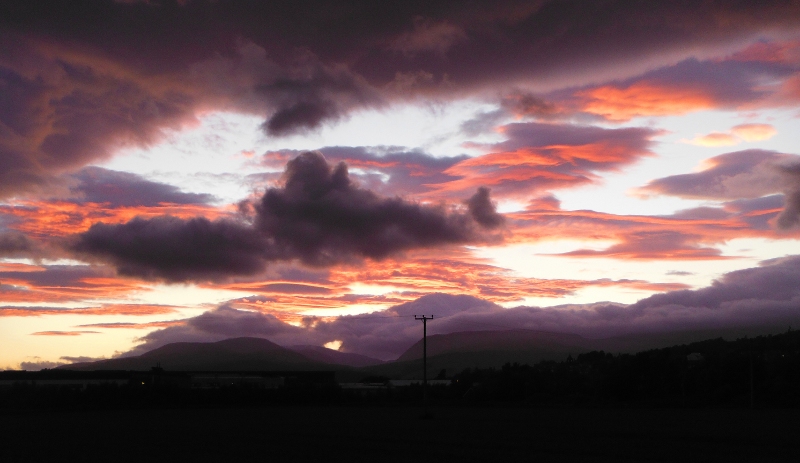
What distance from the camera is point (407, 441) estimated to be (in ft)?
154

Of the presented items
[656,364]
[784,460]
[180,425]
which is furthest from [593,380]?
[784,460]

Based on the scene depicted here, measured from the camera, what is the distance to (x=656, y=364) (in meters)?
145

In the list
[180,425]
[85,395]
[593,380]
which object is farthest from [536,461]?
[593,380]

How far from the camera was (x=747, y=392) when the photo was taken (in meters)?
123

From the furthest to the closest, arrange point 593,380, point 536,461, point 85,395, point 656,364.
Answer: point 593,380 → point 656,364 → point 85,395 → point 536,461

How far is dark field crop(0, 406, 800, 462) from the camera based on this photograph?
37812 mm

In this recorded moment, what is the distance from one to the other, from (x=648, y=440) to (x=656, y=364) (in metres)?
105

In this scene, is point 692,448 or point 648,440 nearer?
point 692,448

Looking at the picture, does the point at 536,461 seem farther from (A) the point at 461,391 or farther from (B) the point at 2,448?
(A) the point at 461,391

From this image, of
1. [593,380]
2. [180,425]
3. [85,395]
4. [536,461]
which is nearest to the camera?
[536,461]

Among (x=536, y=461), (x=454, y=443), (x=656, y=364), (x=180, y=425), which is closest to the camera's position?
(x=536, y=461)

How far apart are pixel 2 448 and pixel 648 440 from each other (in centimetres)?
3929

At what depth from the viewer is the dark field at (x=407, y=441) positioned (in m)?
37.8

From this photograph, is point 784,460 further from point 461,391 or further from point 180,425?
point 461,391
